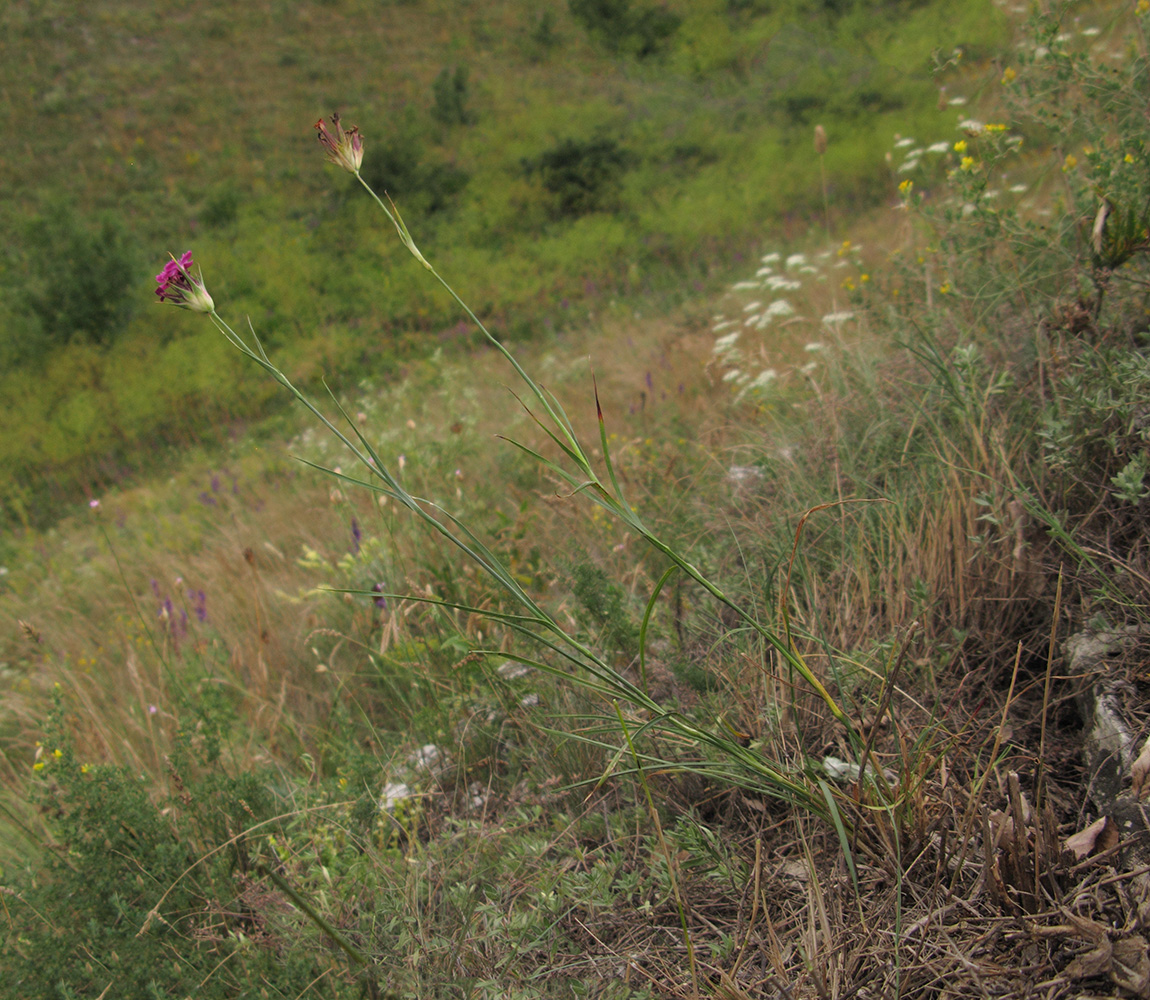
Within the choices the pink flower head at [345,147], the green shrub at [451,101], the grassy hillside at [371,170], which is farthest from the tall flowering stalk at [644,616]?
the green shrub at [451,101]

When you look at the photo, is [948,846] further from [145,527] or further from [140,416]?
[140,416]

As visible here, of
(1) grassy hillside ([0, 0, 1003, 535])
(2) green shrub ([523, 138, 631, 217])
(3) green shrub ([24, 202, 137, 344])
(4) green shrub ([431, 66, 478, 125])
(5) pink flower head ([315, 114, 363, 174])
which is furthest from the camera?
(4) green shrub ([431, 66, 478, 125])

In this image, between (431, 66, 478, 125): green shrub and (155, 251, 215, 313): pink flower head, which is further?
(431, 66, 478, 125): green shrub

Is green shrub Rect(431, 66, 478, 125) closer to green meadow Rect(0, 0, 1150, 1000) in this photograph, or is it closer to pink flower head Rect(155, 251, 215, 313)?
green meadow Rect(0, 0, 1150, 1000)

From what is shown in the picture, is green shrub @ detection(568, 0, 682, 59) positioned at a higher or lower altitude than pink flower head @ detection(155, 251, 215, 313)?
higher

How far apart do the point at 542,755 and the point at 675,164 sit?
54.3 ft

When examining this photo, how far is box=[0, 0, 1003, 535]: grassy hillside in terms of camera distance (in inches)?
453

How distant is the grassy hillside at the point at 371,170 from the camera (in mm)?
11508

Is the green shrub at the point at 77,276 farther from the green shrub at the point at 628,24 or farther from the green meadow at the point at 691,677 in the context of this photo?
the green shrub at the point at 628,24

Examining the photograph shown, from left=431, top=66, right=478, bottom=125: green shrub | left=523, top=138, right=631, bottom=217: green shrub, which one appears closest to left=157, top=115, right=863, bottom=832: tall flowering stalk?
left=523, top=138, right=631, bottom=217: green shrub

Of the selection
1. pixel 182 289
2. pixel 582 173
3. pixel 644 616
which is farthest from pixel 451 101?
pixel 644 616

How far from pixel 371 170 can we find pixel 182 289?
15342mm

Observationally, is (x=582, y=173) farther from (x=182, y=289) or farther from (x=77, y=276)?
(x=182, y=289)

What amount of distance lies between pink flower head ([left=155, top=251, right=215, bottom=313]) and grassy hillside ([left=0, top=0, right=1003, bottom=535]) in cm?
868
